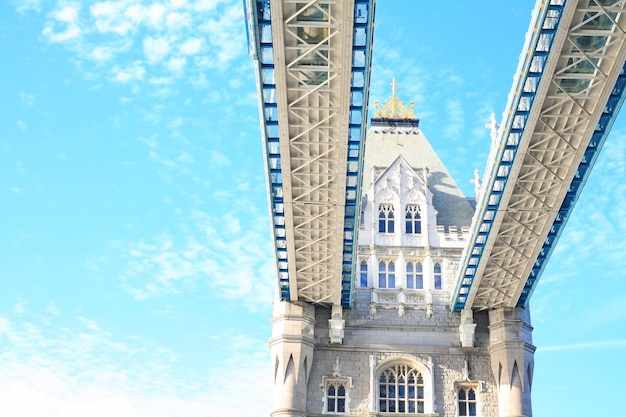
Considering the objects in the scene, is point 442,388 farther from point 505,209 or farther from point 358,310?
point 505,209

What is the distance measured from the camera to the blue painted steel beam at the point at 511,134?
26.3 meters

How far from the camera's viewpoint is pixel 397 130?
53250 millimetres

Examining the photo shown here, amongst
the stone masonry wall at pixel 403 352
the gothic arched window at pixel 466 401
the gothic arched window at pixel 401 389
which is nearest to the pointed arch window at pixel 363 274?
the stone masonry wall at pixel 403 352

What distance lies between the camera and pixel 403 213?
47.2m

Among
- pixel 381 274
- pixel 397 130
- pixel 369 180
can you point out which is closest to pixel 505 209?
pixel 381 274

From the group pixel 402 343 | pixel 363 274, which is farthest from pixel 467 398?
pixel 363 274

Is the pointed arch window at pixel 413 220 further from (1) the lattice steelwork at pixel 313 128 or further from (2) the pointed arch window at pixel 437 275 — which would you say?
(1) the lattice steelwork at pixel 313 128

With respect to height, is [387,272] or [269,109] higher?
[387,272]

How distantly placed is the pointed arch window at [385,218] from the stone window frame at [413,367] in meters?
7.53

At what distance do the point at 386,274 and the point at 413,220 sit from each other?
369 cm

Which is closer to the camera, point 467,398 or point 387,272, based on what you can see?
point 467,398

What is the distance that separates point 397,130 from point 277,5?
28684mm

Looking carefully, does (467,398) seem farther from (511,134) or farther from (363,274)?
(511,134)

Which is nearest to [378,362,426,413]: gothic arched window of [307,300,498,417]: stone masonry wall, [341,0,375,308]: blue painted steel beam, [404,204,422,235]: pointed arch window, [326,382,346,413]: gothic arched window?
[307,300,498,417]: stone masonry wall
